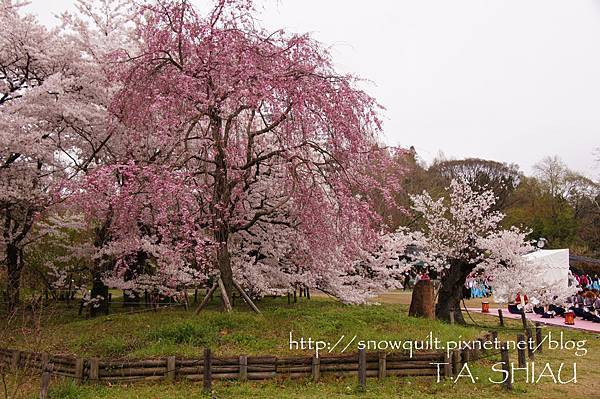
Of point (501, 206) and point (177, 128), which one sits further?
point (501, 206)

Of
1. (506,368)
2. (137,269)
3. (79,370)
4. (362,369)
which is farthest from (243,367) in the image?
(137,269)

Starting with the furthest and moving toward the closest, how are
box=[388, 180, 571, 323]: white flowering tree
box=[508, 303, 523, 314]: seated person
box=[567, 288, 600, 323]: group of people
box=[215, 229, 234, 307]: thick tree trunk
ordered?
box=[508, 303, 523, 314]: seated person < box=[567, 288, 600, 323]: group of people < box=[388, 180, 571, 323]: white flowering tree < box=[215, 229, 234, 307]: thick tree trunk

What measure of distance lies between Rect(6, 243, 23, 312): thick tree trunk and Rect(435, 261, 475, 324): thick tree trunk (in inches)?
513

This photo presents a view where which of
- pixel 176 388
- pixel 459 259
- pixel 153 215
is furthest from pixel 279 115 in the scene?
pixel 459 259

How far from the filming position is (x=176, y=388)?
8609 millimetres

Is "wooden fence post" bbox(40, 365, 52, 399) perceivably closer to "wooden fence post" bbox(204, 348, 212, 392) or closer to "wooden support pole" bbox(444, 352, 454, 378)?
"wooden fence post" bbox(204, 348, 212, 392)

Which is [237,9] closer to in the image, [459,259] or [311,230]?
[311,230]

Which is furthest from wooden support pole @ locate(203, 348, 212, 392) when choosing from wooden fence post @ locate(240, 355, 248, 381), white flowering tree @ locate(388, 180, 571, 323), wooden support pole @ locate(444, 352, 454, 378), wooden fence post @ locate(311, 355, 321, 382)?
white flowering tree @ locate(388, 180, 571, 323)

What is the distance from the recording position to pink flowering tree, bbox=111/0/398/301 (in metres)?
11.0

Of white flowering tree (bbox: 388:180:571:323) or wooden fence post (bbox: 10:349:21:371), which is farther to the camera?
white flowering tree (bbox: 388:180:571:323)

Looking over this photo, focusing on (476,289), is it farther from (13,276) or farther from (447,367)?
(13,276)

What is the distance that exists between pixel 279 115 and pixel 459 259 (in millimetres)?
10453

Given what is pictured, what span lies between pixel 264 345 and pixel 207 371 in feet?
6.62

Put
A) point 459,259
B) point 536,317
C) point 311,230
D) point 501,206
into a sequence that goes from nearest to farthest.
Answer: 1. point 311,230
2. point 459,259
3. point 536,317
4. point 501,206
